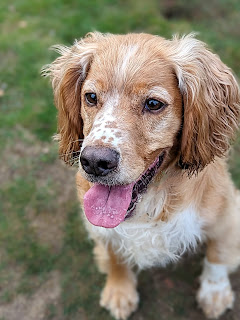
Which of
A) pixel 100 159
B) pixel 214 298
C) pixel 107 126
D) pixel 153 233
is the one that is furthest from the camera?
pixel 214 298

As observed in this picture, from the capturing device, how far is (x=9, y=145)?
5.33 meters

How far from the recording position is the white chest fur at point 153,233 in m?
2.99

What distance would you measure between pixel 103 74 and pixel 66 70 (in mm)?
435

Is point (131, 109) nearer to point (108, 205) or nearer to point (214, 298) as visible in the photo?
point (108, 205)

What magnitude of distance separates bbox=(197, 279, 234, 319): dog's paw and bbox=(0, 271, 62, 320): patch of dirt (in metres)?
1.43

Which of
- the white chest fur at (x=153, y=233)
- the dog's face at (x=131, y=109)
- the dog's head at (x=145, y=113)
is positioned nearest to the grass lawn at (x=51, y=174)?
the white chest fur at (x=153, y=233)

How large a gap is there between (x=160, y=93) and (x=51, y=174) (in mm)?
2825

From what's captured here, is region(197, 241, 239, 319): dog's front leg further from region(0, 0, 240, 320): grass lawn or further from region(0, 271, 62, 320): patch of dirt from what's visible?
region(0, 271, 62, 320): patch of dirt

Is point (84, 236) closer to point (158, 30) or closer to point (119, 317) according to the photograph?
point (119, 317)

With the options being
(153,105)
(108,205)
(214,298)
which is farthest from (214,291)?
(153,105)

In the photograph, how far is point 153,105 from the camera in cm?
249

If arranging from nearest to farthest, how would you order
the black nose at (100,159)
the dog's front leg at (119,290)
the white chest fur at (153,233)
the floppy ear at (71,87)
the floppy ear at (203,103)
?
the black nose at (100,159) < the floppy ear at (203,103) < the floppy ear at (71,87) < the white chest fur at (153,233) < the dog's front leg at (119,290)

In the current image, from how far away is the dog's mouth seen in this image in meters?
2.61

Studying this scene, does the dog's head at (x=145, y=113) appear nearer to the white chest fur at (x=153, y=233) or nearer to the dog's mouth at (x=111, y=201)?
the dog's mouth at (x=111, y=201)
